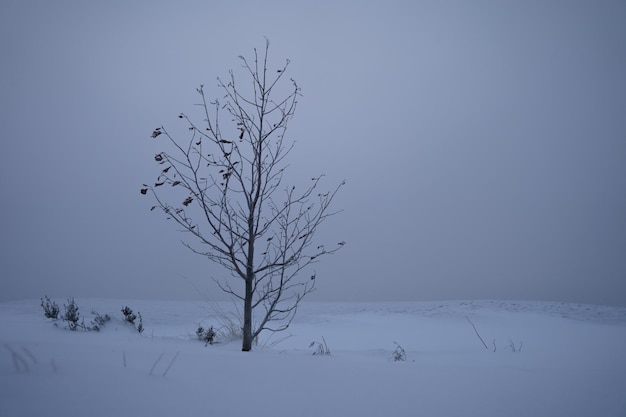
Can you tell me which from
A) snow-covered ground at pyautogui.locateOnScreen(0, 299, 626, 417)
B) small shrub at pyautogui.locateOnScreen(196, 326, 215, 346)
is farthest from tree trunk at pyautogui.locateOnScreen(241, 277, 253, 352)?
snow-covered ground at pyautogui.locateOnScreen(0, 299, 626, 417)

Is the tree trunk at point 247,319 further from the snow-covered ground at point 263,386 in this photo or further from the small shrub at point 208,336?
the snow-covered ground at point 263,386

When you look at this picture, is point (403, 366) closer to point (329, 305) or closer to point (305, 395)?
point (305, 395)

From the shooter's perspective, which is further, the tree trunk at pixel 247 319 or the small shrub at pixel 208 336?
the small shrub at pixel 208 336

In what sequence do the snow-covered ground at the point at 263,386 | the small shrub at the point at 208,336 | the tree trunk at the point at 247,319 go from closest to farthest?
the snow-covered ground at the point at 263,386 < the tree trunk at the point at 247,319 < the small shrub at the point at 208,336

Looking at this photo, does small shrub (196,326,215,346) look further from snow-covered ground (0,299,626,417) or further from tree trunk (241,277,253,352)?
snow-covered ground (0,299,626,417)

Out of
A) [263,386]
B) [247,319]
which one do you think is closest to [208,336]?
[247,319]

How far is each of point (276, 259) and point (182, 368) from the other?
69.7 inches

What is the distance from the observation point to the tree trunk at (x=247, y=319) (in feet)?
8.66

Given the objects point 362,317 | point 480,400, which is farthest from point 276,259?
point 362,317

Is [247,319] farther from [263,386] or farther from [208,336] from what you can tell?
[263,386]

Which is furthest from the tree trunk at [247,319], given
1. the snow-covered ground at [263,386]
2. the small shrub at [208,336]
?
the snow-covered ground at [263,386]

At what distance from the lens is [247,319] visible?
8.87 ft

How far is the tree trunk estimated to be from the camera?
2.64 metres

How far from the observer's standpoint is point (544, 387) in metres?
1.60
